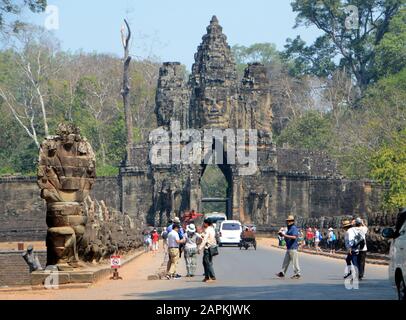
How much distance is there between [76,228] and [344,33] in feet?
310

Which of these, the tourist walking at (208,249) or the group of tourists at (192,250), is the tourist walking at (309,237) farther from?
the tourist walking at (208,249)

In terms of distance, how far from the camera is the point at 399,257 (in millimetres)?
19688

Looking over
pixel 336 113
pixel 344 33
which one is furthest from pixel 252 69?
pixel 344 33

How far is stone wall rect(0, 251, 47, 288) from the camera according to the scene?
42144 millimetres

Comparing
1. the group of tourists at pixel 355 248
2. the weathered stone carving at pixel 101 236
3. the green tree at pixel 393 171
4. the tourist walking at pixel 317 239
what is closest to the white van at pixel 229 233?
the tourist walking at pixel 317 239

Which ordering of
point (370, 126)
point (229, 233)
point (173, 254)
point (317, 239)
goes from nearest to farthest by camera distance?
point (173, 254) < point (317, 239) < point (229, 233) < point (370, 126)

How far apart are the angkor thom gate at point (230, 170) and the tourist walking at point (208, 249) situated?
47.7 m

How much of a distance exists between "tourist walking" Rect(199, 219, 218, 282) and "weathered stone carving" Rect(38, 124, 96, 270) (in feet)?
10.8

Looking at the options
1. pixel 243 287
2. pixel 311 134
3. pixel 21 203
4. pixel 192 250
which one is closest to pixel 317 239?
pixel 192 250

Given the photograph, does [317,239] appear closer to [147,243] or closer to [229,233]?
[229,233]

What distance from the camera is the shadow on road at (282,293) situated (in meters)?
21.5

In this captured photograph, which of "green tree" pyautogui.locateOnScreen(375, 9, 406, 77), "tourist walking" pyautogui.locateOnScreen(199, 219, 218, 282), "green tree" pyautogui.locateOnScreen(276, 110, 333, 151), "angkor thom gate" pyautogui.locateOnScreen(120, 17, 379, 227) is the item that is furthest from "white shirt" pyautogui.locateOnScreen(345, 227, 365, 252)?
"green tree" pyautogui.locateOnScreen(375, 9, 406, 77)

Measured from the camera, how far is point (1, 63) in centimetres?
12012

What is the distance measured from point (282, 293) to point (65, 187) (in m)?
6.17
